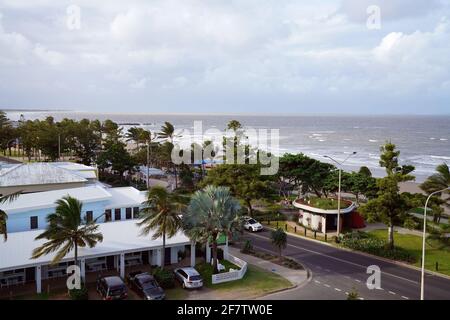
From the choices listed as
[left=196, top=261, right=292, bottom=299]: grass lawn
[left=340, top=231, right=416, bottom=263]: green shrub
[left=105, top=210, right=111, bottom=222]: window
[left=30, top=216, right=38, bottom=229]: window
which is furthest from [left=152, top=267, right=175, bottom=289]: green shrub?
[left=340, top=231, right=416, bottom=263]: green shrub

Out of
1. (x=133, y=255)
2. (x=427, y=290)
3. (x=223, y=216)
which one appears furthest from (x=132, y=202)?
(x=427, y=290)

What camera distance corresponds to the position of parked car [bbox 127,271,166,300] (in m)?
23.4

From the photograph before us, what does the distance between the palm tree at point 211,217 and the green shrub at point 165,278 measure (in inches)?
106

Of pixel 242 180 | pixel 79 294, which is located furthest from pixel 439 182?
pixel 79 294

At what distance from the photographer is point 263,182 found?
4494 centimetres

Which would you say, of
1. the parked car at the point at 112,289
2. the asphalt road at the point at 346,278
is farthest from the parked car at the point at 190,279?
the asphalt road at the point at 346,278

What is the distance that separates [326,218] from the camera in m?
40.7

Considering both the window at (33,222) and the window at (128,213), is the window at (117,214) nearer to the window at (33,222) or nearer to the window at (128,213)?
the window at (128,213)

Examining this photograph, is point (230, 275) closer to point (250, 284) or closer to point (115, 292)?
point (250, 284)

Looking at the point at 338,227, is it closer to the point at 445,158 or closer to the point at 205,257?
the point at 205,257

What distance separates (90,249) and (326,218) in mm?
23405

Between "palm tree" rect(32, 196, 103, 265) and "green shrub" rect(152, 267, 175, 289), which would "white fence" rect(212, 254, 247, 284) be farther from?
"palm tree" rect(32, 196, 103, 265)

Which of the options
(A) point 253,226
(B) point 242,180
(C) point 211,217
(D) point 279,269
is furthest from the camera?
(B) point 242,180

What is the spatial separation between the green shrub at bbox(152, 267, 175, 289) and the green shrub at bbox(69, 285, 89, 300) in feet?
14.1
